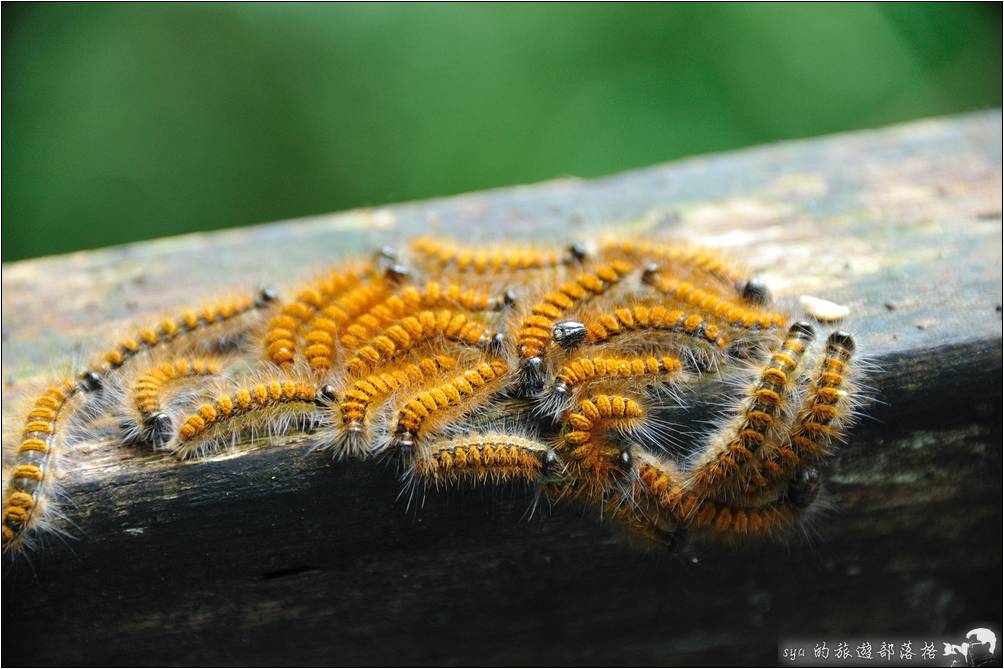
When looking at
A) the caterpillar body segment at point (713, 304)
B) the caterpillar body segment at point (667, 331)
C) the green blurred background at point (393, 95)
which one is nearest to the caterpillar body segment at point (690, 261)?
the caterpillar body segment at point (713, 304)

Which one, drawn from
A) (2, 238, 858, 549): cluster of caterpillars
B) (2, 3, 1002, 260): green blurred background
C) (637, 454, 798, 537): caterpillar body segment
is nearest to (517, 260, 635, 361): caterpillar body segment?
(2, 238, 858, 549): cluster of caterpillars

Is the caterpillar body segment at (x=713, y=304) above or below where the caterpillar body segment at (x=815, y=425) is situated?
above

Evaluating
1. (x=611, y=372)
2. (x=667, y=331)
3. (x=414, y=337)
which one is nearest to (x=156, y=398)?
(x=414, y=337)

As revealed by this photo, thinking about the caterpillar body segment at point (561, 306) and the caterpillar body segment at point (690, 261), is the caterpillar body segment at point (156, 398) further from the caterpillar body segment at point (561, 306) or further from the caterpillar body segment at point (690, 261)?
the caterpillar body segment at point (690, 261)

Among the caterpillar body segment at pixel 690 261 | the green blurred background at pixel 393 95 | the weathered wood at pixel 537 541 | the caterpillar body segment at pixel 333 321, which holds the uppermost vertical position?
the green blurred background at pixel 393 95

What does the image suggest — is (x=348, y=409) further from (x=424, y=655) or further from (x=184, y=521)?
(x=424, y=655)

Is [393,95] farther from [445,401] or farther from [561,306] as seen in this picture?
[445,401]
